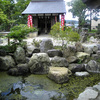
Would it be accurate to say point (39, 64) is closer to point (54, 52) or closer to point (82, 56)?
point (54, 52)

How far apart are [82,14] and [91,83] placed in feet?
71.3

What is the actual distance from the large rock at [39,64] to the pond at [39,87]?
1.55 ft

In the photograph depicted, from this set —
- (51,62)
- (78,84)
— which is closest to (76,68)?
(51,62)

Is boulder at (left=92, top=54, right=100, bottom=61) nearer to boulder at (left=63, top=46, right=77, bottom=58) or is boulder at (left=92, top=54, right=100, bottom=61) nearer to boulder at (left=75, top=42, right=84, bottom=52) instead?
boulder at (left=75, top=42, right=84, bottom=52)

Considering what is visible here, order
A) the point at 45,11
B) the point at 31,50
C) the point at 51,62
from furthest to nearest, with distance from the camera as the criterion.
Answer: the point at 45,11 → the point at 31,50 → the point at 51,62

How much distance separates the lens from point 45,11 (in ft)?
59.9

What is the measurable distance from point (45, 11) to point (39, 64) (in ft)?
37.0

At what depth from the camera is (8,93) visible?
249 inches

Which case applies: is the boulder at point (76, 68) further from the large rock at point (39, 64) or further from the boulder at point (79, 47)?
the boulder at point (79, 47)

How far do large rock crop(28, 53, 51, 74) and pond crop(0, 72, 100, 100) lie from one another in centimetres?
47

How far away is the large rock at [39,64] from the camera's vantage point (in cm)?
872

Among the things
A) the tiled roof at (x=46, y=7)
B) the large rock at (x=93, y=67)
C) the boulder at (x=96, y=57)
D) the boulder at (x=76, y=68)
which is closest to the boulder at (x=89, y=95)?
the boulder at (x=76, y=68)

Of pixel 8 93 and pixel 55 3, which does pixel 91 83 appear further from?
pixel 55 3

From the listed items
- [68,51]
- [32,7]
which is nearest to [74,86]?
[68,51]
